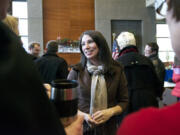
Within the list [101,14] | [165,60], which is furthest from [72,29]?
[165,60]

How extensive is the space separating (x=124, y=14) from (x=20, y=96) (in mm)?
9373

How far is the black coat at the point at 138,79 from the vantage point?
2451 millimetres

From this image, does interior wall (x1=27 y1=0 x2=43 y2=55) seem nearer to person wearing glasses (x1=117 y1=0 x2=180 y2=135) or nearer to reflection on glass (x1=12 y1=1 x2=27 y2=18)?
reflection on glass (x1=12 y1=1 x2=27 y2=18)

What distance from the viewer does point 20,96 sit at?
51 centimetres

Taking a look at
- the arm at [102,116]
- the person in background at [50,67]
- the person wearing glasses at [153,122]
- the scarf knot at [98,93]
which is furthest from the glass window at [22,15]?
the person wearing glasses at [153,122]

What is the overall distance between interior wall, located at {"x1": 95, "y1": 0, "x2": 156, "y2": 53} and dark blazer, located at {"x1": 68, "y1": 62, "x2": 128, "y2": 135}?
736 centimetres

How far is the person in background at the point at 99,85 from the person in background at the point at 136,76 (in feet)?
2.15

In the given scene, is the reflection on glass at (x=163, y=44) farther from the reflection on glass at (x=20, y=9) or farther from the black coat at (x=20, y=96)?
the black coat at (x=20, y=96)

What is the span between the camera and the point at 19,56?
529 millimetres

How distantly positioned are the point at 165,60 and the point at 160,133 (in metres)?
10.4

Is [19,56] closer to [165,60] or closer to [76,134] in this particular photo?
[76,134]

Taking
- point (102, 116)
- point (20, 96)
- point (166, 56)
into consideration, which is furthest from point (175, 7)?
point (166, 56)

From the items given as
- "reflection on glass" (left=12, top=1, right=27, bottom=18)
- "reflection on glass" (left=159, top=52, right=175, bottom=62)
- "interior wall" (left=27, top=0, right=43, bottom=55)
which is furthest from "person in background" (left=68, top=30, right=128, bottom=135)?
"reflection on glass" (left=159, top=52, right=175, bottom=62)

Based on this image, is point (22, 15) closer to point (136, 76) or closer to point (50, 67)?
point (50, 67)
